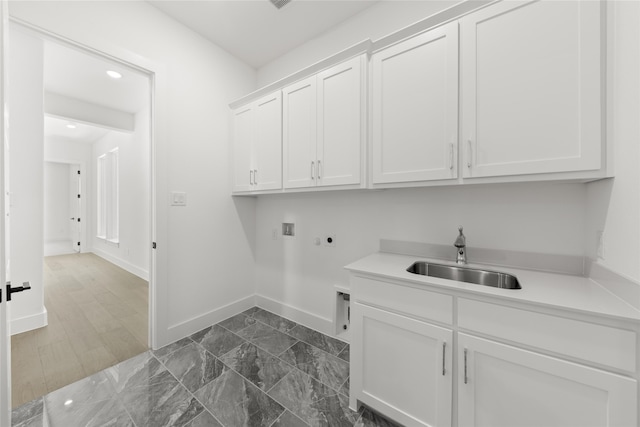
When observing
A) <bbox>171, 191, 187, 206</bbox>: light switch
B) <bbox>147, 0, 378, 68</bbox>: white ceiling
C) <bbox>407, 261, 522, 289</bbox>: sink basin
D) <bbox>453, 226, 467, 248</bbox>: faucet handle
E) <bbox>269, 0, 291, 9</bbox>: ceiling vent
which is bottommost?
<bbox>407, 261, 522, 289</bbox>: sink basin

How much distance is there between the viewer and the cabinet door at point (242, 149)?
2.44m

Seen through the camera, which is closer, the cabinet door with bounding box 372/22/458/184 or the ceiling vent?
the cabinet door with bounding box 372/22/458/184

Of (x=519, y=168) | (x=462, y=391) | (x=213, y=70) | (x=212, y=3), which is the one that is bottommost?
(x=462, y=391)

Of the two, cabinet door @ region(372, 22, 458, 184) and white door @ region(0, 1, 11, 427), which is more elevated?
cabinet door @ region(372, 22, 458, 184)

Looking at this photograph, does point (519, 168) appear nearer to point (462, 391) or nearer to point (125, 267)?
point (462, 391)

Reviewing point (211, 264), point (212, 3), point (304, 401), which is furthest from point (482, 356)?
point (212, 3)

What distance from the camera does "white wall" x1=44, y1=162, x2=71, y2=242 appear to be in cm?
672

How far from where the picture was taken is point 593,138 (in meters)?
1.07

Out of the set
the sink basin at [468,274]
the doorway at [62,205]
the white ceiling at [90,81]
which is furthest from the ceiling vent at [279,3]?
the doorway at [62,205]

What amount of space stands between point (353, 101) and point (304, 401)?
2.05 metres

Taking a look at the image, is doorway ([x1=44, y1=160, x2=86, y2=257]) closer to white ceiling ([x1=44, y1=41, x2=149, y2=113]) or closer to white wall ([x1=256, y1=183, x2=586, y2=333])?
white ceiling ([x1=44, y1=41, x2=149, y2=113])

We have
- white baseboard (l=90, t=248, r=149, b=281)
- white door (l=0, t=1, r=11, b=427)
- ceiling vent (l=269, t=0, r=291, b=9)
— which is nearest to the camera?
white door (l=0, t=1, r=11, b=427)

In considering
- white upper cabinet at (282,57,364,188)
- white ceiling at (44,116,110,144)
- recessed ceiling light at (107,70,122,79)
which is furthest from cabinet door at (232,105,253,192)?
white ceiling at (44,116,110,144)

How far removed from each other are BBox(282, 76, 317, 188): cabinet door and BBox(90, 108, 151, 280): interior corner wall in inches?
107
